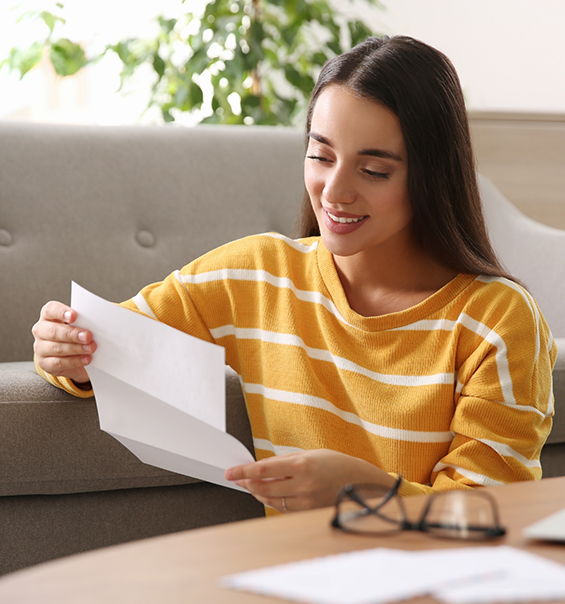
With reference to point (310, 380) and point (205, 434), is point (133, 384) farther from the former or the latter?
point (310, 380)

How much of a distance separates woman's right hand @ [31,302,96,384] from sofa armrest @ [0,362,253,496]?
0.20 feet

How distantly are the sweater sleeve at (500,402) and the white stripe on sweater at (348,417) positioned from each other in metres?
0.03

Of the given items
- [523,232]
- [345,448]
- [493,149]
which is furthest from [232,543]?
[493,149]

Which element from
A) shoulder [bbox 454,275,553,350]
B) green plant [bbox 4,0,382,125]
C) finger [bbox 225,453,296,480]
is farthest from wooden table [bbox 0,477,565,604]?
green plant [bbox 4,0,382,125]

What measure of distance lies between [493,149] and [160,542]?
6.89 feet

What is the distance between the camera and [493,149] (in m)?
2.31

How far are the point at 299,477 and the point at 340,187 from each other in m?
0.38

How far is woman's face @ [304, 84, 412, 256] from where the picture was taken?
91cm

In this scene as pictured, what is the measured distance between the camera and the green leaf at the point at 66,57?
2205 millimetres

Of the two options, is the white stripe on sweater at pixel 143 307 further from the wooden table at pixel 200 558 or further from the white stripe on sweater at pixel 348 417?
the wooden table at pixel 200 558

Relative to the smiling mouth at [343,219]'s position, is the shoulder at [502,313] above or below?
below

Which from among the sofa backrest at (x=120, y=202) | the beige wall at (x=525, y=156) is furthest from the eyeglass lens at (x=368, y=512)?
the beige wall at (x=525, y=156)

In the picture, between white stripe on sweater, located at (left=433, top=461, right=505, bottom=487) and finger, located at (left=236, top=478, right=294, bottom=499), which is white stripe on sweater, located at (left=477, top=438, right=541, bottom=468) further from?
finger, located at (left=236, top=478, right=294, bottom=499)

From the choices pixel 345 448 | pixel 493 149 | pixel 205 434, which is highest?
pixel 493 149
